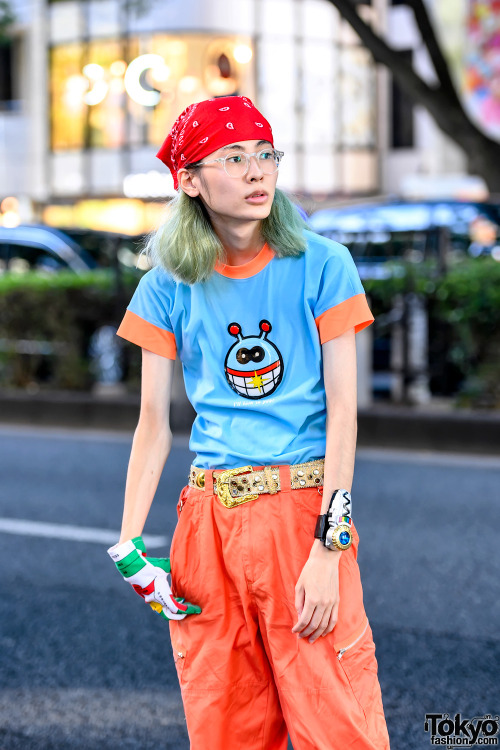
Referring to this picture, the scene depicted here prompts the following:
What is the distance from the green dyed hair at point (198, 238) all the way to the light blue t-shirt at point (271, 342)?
1.1 inches

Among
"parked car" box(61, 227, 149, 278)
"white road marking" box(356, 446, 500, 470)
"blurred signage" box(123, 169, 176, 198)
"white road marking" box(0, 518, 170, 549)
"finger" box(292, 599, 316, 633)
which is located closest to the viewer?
"finger" box(292, 599, 316, 633)

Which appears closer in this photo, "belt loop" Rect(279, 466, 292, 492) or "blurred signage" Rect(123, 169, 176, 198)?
"belt loop" Rect(279, 466, 292, 492)

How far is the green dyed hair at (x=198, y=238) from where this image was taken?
2.43m

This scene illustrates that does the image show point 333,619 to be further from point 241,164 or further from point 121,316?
point 121,316

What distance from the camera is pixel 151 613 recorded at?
5125 millimetres

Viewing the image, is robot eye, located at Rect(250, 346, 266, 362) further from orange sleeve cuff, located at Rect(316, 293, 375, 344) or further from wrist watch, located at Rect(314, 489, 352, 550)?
wrist watch, located at Rect(314, 489, 352, 550)

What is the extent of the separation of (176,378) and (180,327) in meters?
8.66

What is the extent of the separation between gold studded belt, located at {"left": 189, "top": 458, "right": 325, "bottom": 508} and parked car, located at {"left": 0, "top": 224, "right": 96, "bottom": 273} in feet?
41.4

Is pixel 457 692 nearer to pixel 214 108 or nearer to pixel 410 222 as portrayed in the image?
pixel 214 108

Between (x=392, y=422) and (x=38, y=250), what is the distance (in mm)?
6808

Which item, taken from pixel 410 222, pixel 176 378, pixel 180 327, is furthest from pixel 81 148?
pixel 180 327

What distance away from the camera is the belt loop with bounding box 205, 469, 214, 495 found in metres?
2.47

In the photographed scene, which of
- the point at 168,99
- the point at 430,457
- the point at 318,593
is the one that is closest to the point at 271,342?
the point at 318,593

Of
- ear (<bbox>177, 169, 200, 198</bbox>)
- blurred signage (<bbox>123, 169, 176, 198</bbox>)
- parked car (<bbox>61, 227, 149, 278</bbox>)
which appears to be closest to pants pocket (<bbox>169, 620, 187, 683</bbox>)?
ear (<bbox>177, 169, 200, 198</bbox>)
